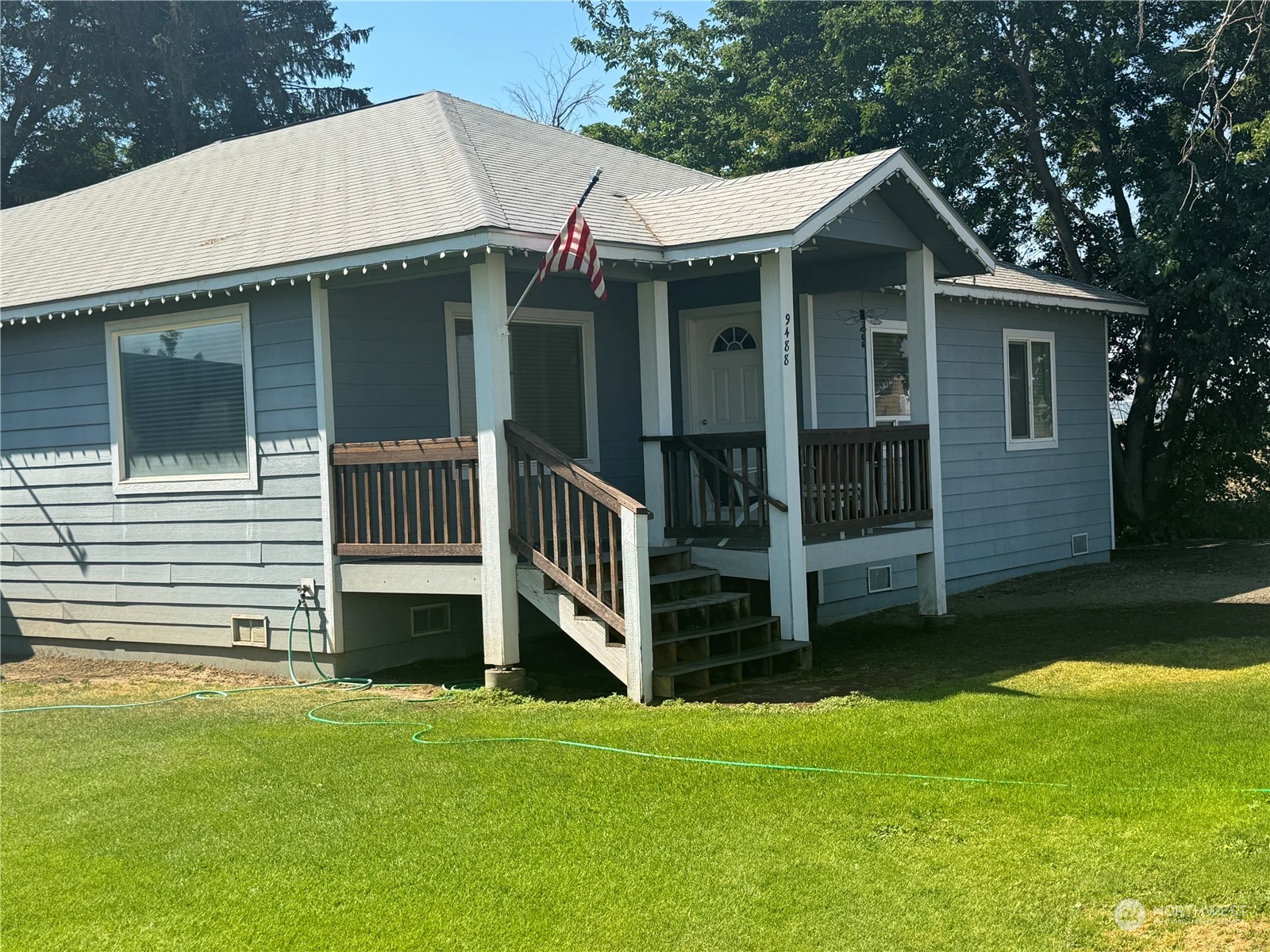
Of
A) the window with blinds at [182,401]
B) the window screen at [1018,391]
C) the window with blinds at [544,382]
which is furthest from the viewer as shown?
the window screen at [1018,391]

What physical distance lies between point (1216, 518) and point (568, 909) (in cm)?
1683

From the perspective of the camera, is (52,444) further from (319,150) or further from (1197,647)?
(1197,647)

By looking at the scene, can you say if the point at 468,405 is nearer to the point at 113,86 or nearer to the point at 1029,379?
the point at 1029,379

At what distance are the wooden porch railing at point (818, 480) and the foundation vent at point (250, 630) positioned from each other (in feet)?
10.7

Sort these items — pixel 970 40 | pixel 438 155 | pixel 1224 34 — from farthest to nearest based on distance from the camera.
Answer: pixel 970 40 < pixel 1224 34 < pixel 438 155

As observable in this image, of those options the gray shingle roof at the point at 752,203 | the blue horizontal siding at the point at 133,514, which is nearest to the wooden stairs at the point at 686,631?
the blue horizontal siding at the point at 133,514

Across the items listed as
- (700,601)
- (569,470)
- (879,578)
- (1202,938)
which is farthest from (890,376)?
(1202,938)

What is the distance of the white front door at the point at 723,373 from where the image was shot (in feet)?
39.4

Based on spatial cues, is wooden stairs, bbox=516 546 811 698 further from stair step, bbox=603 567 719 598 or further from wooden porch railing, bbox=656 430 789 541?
wooden porch railing, bbox=656 430 789 541

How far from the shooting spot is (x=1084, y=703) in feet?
25.3

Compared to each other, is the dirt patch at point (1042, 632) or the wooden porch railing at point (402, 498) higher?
the wooden porch railing at point (402, 498)

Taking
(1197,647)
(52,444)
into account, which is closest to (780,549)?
(1197,647)

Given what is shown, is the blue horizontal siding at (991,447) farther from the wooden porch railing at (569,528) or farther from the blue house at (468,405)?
the wooden porch railing at (569,528)

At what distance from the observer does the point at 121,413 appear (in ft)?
36.6
